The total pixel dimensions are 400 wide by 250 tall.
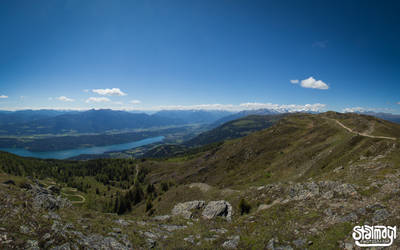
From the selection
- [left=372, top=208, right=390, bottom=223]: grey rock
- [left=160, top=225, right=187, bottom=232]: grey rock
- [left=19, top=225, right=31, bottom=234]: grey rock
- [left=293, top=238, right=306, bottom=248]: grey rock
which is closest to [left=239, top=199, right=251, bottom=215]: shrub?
[left=160, top=225, right=187, bottom=232]: grey rock

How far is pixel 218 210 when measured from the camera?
91.4 ft

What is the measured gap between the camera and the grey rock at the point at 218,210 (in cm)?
2719

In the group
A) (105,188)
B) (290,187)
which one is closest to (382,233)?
(290,187)

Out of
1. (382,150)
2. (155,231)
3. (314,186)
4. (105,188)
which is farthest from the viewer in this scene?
(105,188)

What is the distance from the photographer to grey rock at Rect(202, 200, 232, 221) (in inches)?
1070

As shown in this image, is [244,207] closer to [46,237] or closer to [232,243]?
[232,243]

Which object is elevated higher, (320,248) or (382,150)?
(382,150)

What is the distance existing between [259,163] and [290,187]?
4963cm

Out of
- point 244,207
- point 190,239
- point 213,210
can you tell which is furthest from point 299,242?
point 213,210

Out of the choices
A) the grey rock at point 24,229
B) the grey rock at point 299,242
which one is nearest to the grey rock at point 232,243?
the grey rock at point 299,242

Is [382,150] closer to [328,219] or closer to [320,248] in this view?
[328,219]

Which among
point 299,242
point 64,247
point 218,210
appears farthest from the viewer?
point 218,210

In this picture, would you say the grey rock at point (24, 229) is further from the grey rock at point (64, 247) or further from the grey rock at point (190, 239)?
the grey rock at point (190, 239)

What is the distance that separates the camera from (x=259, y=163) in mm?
74000
